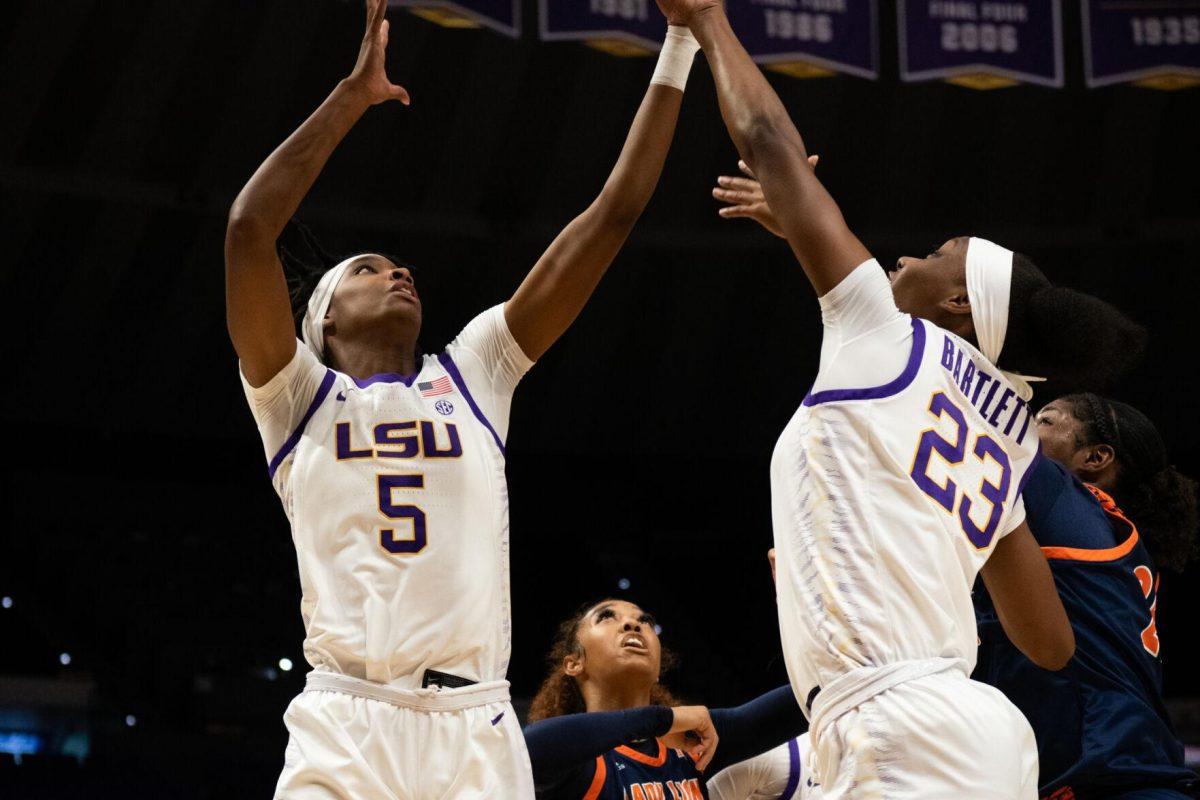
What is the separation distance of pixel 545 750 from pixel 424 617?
4.29 ft

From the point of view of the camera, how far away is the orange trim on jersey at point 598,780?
4.93 metres

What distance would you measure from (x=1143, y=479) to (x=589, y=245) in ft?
5.94

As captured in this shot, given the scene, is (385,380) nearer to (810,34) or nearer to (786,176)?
(786,176)

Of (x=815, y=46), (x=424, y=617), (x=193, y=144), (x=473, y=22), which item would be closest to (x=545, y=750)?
(x=424, y=617)

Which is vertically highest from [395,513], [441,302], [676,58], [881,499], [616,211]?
[441,302]

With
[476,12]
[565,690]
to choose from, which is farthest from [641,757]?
[476,12]

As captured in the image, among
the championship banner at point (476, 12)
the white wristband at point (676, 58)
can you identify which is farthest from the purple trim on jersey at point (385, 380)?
the championship banner at point (476, 12)

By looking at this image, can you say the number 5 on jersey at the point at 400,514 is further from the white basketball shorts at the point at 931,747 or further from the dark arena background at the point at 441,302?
the dark arena background at the point at 441,302

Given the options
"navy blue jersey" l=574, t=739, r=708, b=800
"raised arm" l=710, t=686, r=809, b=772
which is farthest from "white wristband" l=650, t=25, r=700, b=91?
"navy blue jersey" l=574, t=739, r=708, b=800

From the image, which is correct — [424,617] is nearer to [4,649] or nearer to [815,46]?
[815,46]

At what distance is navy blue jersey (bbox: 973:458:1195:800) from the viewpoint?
3.53 m

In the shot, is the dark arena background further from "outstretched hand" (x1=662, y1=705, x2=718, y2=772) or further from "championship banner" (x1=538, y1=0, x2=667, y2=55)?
"outstretched hand" (x1=662, y1=705, x2=718, y2=772)

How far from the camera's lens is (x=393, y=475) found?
361cm

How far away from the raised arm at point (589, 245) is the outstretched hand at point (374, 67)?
1.89 feet
